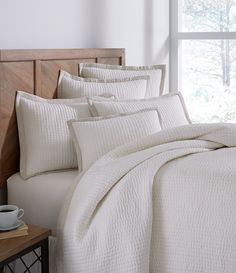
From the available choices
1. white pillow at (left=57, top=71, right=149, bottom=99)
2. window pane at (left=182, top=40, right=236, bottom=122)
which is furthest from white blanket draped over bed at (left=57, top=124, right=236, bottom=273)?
window pane at (left=182, top=40, right=236, bottom=122)

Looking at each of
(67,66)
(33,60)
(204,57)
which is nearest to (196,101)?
(204,57)

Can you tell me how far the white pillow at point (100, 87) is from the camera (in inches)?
120

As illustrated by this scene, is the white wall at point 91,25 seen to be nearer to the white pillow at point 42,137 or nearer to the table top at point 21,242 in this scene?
the white pillow at point 42,137

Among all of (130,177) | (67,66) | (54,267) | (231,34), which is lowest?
(54,267)

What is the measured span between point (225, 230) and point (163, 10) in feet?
9.58

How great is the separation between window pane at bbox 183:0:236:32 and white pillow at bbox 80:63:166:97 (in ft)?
3.36

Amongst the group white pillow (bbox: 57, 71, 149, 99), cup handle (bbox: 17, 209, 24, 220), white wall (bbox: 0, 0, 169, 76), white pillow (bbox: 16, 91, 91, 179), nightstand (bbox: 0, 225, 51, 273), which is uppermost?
white wall (bbox: 0, 0, 169, 76)

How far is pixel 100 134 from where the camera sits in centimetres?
255

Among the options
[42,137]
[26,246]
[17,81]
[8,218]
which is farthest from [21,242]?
[17,81]

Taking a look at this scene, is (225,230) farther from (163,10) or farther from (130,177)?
(163,10)

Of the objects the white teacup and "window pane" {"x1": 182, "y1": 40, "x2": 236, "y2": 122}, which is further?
"window pane" {"x1": 182, "y1": 40, "x2": 236, "y2": 122}

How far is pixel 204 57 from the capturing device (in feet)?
15.0

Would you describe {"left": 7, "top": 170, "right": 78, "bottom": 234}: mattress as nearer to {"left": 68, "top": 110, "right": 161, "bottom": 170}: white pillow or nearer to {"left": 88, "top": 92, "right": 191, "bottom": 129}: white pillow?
{"left": 68, "top": 110, "right": 161, "bottom": 170}: white pillow

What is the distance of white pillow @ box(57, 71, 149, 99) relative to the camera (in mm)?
3041
